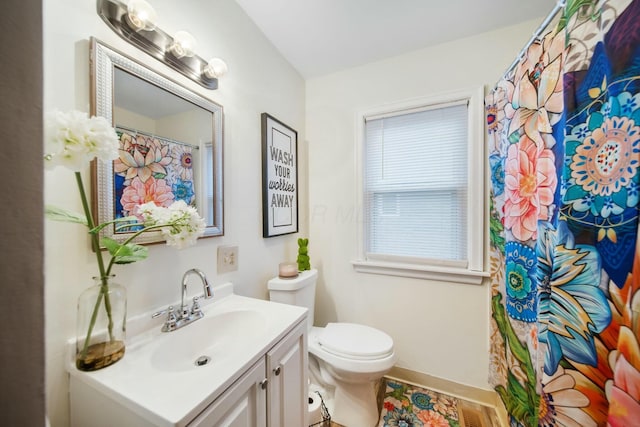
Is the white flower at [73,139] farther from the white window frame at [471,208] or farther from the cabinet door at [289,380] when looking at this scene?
the white window frame at [471,208]

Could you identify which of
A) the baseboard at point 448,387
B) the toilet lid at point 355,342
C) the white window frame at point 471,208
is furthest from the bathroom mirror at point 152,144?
the baseboard at point 448,387

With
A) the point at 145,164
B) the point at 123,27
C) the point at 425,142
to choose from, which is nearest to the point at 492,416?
the point at 425,142

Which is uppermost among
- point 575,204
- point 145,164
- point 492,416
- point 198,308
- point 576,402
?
point 145,164

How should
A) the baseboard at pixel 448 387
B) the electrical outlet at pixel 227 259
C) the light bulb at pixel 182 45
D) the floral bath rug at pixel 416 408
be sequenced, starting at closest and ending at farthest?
the light bulb at pixel 182 45
the electrical outlet at pixel 227 259
the floral bath rug at pixel 416 408
the baseboard at pixel 448 387

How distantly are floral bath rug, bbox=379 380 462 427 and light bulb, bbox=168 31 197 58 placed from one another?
6.86 feet

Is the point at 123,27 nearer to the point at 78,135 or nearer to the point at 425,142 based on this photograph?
the point at 78,135

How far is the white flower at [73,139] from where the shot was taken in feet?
1.70

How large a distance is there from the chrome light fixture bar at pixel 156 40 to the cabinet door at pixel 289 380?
1.17 m

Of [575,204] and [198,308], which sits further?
[198,308]

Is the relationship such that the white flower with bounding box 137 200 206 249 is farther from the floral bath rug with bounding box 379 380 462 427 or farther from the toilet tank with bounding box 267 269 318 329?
the floral bath rug with bounding box 379 380 462 427

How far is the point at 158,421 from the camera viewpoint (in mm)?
497

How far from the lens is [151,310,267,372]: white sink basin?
78cm

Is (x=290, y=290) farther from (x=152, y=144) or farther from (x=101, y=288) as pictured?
(x=152, y=144)

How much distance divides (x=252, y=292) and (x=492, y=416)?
5.23 feet
